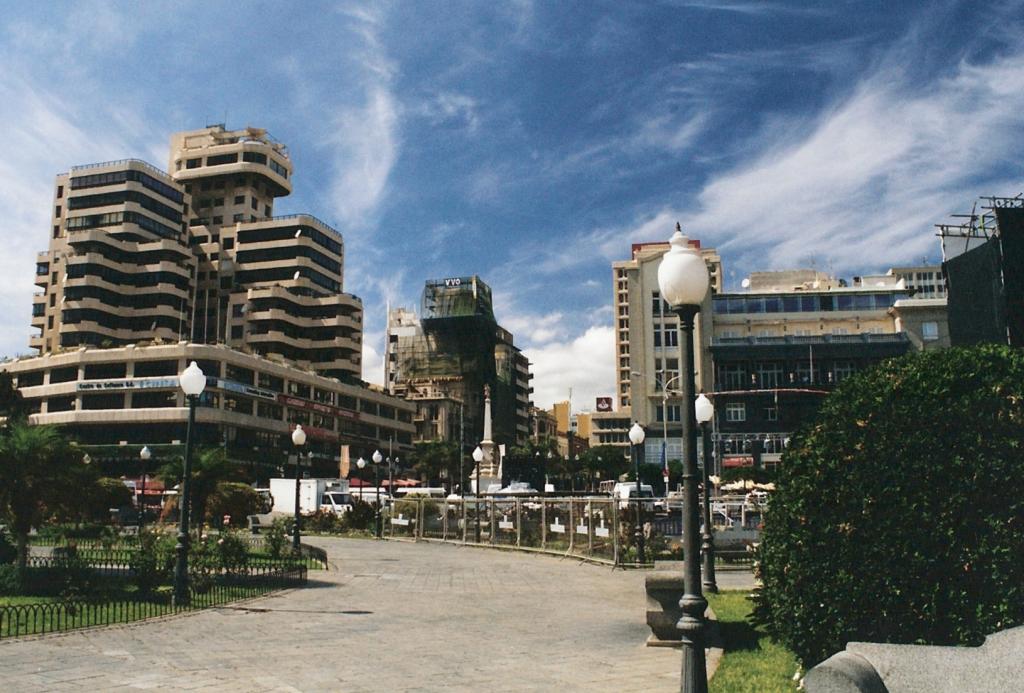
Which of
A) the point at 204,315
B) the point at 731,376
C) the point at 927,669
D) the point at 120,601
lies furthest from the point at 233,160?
the point at 927,669

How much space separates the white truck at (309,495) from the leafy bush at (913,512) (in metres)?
40.8

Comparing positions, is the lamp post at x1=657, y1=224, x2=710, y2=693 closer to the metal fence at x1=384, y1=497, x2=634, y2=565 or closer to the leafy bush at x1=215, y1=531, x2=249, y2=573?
the leafy bush at x1=215, y1=531, x2=249, y2=573

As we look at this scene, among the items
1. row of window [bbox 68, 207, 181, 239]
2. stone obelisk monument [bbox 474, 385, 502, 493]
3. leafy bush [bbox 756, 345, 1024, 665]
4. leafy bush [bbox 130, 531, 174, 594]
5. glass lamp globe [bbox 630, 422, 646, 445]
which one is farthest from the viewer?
row of window [bbox 68, 207, 181, 239]

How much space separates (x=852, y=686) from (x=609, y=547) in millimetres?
19000

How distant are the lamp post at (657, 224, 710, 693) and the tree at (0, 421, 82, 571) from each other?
12.5 m

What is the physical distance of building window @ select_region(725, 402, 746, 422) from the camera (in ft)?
271

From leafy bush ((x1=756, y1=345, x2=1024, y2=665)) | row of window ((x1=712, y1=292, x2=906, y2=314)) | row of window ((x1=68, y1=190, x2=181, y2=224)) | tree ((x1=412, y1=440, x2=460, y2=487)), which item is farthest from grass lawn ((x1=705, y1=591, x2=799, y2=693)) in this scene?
row of window ((x1=68, y1=190, x2=181, y2=224))

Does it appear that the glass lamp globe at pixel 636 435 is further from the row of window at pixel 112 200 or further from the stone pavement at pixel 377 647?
the row of window at pixel 112 200

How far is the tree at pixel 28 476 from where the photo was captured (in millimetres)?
15102

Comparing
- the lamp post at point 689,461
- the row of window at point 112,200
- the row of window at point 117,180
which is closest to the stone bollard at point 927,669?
the lamp post at point 689,461

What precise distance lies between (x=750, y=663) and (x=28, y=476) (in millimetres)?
12737

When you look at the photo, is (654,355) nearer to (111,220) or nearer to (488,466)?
(488,466)

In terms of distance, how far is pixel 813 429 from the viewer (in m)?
7.90

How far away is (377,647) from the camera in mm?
10719
